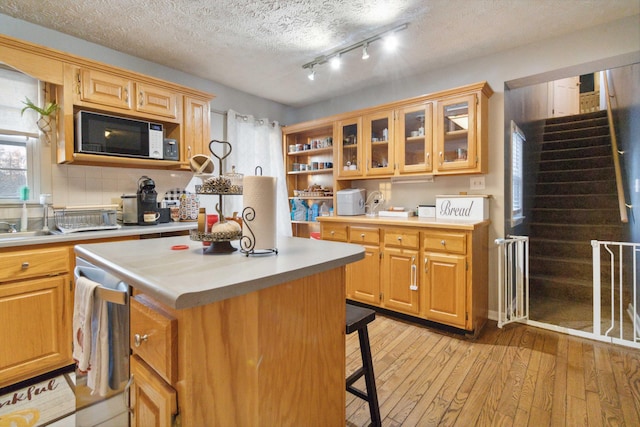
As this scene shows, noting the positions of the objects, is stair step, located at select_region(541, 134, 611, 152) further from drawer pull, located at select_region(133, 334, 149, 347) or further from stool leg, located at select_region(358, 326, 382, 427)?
drawer pull, located at select_region(133, 334, 149, 347)

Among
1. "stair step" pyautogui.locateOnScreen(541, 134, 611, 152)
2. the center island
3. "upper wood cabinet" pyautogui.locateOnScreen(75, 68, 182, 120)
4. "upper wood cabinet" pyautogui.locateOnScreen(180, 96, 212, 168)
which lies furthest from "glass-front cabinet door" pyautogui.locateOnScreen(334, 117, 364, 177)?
"stair step" pyautogui.locateOnScreen(541, 134, 611, 152)

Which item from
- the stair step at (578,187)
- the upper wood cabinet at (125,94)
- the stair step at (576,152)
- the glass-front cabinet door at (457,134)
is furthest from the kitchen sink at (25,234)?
the stair step at (576,152)

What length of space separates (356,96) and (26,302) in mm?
3589

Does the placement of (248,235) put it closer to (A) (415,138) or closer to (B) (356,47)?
(B) (356,47)

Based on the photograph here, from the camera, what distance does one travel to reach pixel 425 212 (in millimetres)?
3109

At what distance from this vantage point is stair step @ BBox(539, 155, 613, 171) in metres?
4.20

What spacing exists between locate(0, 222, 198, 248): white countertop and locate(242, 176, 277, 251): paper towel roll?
1.66 m

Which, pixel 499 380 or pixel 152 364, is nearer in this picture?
pixel 152 364

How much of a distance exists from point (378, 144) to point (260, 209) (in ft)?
8.15

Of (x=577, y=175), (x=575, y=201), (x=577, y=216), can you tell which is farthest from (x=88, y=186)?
(x=577, y=175)

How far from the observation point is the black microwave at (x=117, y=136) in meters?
2.32

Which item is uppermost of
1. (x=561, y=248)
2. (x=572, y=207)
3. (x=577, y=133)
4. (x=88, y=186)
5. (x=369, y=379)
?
(x=577, y=133)

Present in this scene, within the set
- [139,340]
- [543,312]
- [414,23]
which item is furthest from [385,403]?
[414,23]

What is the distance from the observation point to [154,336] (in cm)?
87
